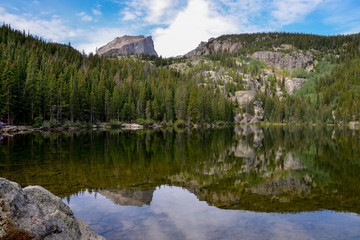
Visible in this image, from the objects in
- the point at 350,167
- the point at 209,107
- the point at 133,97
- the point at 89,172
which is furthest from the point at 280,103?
the point at 89,172

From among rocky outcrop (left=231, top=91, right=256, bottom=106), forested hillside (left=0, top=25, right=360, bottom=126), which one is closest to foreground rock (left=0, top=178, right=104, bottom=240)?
forested hillside (left=0, top=25, right=360, bottom=126)

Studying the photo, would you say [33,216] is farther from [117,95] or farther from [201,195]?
[117,95]

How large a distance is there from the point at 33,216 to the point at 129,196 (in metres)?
6.87

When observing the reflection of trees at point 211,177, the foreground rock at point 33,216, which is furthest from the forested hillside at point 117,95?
the foreground rock at point 33,216

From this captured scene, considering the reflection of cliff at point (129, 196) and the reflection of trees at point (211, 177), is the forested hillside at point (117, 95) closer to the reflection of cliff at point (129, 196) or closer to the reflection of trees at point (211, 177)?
the reflection of trees at point (211, 177)

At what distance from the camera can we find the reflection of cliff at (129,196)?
1048cm

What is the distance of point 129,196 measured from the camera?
438 inches

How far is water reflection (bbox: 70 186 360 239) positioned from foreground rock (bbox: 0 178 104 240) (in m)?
2.60

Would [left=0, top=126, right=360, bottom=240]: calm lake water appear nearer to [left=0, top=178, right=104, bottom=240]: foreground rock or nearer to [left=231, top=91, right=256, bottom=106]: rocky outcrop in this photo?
[left=0, top=178, right=104, bottom=240]: foreground rock

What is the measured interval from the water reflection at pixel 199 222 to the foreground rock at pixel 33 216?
2.60 m

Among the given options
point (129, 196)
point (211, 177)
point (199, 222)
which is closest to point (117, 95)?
point (211, 177)

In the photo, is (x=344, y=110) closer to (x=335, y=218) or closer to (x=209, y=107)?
(x=209, y=107)

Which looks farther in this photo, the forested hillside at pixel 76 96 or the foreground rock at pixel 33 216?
the forested hillside at pixel 76 96

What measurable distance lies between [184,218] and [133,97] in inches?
3687
